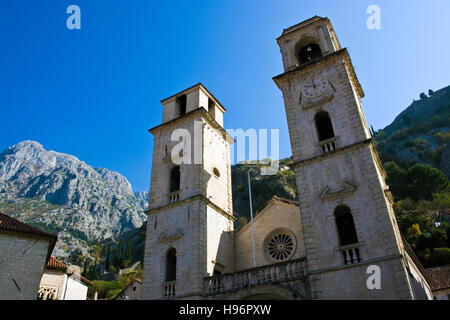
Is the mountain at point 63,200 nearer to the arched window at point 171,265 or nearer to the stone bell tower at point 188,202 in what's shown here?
the stone bell tower at point 188,202

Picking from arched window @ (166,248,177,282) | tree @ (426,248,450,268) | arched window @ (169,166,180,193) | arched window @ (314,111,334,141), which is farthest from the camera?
tree @ (426,248,450,268)

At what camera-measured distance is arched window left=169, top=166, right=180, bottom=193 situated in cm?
2348

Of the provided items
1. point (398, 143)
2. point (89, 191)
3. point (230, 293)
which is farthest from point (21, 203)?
point (230, 293)

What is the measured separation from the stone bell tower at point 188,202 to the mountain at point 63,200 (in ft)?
308

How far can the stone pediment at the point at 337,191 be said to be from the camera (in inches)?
640

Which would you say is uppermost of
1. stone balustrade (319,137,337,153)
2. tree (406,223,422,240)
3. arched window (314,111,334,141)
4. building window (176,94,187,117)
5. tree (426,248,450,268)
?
building window (176,94,187,117)

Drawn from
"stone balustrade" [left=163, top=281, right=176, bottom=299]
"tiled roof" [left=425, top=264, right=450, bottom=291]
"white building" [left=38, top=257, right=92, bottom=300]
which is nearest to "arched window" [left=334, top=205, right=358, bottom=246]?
"stone balustrade" [left=163, top=281, right=176, bottom=299]

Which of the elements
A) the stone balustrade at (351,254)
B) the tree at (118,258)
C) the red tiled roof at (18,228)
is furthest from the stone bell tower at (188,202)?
the tree at (118,258)

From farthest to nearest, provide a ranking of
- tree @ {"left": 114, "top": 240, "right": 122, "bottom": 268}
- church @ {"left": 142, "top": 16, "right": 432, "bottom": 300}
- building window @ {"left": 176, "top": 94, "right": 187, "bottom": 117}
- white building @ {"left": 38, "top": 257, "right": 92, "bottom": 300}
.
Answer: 1. tree @ {"left": 114, "top": 240, "right": 122, "bottom": 268}
2. building window @ {"left": 176, "top": 94, "right": 187, "bottom": 117}
3. white building @ {"left": 38, "top": 257, "right": 92, "bottom": 300}
4. church @ {"left": 142, "top": 16, "right": 432, "bottom": 300}

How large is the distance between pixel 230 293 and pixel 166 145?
11.4 metres

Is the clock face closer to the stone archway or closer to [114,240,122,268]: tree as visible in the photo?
the stone archway

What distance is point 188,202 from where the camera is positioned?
2094 cm
